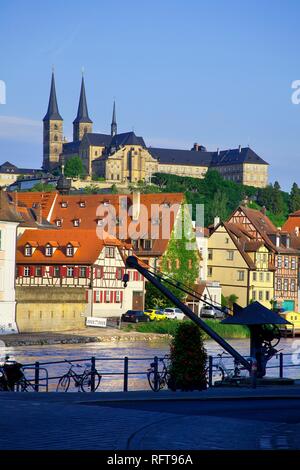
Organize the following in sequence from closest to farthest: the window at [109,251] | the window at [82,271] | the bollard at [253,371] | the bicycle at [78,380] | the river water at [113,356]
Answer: the bollard at [253,371] → the bicycle at [78,380] → the river water at [113,356] → the window at [82,271] → the window at [109,251]

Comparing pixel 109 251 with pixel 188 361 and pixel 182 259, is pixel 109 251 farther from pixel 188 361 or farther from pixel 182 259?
pixel 188 361

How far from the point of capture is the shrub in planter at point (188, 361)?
2262cm

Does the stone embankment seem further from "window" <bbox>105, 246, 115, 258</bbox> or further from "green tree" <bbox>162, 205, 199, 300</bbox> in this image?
"green tree" <bbox>162, 205, 199, 300</bbox>

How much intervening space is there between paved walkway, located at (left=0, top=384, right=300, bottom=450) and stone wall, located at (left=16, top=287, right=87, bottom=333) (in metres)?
47.2

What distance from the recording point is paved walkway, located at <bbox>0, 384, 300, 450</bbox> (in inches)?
540

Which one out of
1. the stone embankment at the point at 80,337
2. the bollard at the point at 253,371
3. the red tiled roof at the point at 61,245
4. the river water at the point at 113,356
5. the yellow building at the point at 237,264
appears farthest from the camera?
the yellow building at the point at 237,264

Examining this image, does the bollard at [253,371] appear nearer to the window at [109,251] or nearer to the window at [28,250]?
the window at [28,250]

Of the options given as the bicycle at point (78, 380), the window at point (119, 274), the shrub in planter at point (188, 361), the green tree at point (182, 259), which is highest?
the green tree at point (182, 259)

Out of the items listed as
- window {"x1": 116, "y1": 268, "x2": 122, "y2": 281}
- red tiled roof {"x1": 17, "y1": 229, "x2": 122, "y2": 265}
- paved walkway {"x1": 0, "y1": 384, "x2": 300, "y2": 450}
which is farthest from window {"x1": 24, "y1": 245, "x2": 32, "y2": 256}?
paved walkway {"x1": 0, "y1": 384, "x2": 300, "y2": 450}

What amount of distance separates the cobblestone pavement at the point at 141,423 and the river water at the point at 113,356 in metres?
16.0

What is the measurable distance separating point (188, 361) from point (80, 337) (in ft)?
148

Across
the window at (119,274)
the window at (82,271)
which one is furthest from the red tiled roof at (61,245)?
the window at (119,274)

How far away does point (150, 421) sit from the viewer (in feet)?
52.8
